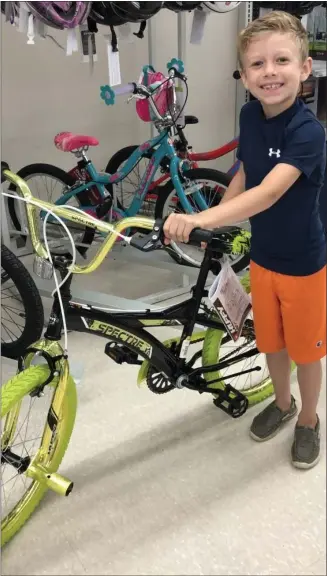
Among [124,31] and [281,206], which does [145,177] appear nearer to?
[124,31]

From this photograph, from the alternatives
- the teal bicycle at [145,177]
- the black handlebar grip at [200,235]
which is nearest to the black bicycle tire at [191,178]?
the teal bicycle at [145,177]

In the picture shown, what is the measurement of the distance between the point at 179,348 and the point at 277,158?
0.59 meters

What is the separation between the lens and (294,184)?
1.16 metres

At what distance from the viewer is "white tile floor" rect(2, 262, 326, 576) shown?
1.07 metres

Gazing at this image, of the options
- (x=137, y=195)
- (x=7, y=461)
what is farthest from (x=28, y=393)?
(x=137, y=195)

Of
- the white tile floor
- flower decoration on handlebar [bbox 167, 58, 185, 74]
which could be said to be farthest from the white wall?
the white tile floor

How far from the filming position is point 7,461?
1.30 meters

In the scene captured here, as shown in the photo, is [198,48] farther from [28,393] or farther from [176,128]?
[28,393]

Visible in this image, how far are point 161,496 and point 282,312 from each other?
56 cm

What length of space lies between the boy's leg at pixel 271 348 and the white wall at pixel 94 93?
1818mm

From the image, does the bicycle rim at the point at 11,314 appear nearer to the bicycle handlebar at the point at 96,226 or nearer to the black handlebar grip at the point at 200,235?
the bicycle handlebar at the point at 96,226

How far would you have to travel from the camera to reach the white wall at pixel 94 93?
2801 millimetres

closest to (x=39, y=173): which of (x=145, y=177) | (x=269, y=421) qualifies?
(x=145, y=177)

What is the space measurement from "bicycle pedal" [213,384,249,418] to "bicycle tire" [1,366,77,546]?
0.46 meters
